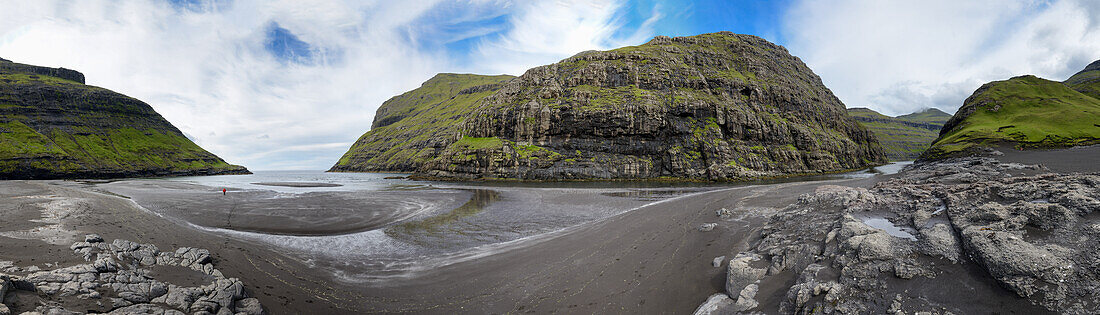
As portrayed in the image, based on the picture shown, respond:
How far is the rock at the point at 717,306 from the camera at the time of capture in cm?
709

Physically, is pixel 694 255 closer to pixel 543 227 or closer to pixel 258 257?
pixel 543 227

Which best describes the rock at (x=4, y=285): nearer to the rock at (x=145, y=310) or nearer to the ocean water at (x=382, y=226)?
the rock at (x=145, y=310)

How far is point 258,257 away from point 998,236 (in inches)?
856

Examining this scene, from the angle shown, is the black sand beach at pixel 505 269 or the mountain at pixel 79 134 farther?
the mountain at pixel 79 134

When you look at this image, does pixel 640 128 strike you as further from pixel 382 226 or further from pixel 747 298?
pixel 747 298

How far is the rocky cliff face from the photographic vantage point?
70.6 m

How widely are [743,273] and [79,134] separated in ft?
638

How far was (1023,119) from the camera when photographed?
67562mm

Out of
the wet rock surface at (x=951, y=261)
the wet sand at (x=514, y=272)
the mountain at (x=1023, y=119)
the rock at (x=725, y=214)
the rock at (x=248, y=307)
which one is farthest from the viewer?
the mountain at (x=1023, y=119)

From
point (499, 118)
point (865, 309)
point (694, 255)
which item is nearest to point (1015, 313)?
point (865, 309)

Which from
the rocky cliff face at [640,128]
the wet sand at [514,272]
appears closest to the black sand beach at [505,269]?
the wet sand at [514,272]

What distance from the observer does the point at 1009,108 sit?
75750mm

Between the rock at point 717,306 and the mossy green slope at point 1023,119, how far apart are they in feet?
250

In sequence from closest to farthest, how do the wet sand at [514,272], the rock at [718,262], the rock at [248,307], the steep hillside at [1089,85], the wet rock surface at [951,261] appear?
the wet rock surface at [951,261], the rock at [248,307], the wet sand at [514,272], the rock at [718,262], the steep hillside at [1089,85]
